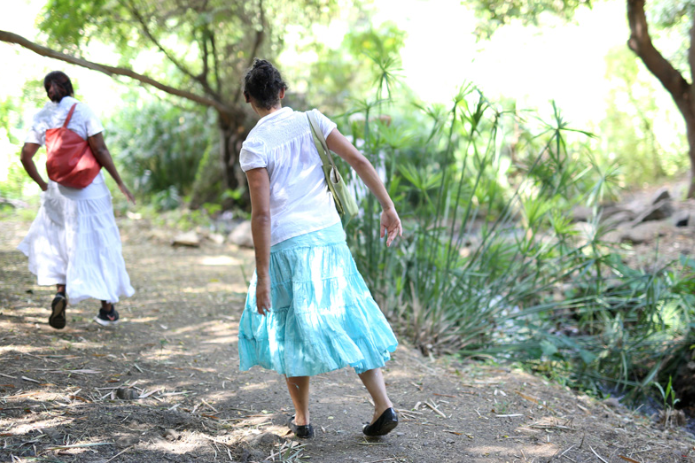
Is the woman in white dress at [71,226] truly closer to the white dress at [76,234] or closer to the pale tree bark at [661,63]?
the white dress at [76,234]

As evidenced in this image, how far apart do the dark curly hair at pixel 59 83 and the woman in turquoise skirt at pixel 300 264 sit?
1830 millimetres

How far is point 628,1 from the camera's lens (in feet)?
20.9

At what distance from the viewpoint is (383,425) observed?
7.23 ft

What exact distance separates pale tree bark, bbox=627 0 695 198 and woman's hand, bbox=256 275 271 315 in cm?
614

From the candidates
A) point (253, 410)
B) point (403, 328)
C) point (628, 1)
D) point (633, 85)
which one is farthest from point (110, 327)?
point (633, 85)

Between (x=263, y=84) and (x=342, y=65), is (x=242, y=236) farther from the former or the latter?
(x=263, y=84)

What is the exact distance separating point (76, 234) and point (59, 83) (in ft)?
2.99

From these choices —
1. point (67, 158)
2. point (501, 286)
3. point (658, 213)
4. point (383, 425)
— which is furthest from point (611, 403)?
point (658, 213)

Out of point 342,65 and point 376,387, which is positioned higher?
point 342,65

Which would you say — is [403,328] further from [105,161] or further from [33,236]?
[33,236]

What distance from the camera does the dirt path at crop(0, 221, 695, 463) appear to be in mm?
2154

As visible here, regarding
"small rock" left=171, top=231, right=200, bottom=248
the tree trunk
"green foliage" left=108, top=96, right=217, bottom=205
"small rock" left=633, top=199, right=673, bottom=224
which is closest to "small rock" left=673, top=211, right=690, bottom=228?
"small rock" left=633, top=199, right=673, bottom=224

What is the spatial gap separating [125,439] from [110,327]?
5.39 feet

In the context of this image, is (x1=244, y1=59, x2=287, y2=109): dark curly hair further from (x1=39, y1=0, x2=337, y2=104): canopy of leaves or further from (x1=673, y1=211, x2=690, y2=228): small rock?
(x1=673, y1=211, x2=690, y2=228): small rock
